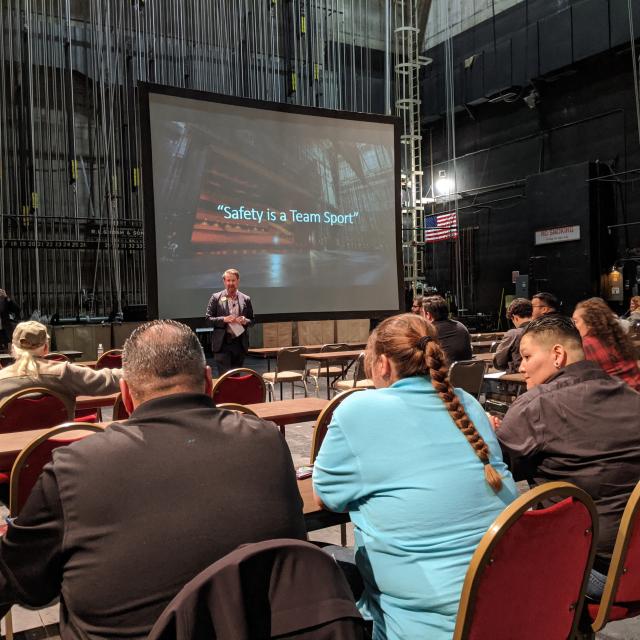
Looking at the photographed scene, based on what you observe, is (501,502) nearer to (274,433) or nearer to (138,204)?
(274,433)

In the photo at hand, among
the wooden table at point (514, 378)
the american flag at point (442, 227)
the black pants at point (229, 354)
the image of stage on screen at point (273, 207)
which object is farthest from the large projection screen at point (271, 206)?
the american flag at point (442, 227)

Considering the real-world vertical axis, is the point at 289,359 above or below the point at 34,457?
below

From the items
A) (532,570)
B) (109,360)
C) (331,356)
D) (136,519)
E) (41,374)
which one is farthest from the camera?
(331,356)

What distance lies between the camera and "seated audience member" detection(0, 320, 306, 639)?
1063mm

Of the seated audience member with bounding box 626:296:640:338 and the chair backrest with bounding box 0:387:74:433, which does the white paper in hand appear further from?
the seated audience member with bounding box 626:296:640:338

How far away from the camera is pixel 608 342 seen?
279 cm

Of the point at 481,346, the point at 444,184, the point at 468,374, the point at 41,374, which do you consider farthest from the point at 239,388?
the point at 444,184

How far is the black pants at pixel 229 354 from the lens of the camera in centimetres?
636

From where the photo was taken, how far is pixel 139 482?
108cm

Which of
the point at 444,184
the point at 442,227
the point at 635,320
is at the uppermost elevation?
the point at 444,184

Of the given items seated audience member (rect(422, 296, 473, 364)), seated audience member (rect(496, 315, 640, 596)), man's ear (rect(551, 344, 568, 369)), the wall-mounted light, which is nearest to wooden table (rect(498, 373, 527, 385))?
seated audience member (rect(422, 296, 473, 364))

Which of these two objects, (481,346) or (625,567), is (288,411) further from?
(481,346)

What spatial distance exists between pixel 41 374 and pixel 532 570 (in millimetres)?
2804

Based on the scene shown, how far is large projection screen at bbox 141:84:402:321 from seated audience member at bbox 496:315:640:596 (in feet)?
17.4
